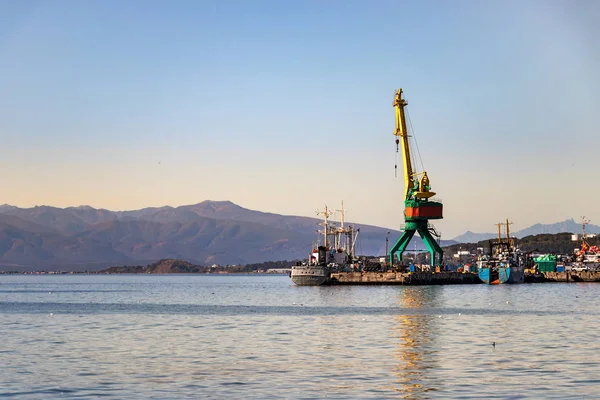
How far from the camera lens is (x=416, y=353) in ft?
161

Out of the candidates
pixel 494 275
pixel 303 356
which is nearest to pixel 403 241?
pixel 494 275

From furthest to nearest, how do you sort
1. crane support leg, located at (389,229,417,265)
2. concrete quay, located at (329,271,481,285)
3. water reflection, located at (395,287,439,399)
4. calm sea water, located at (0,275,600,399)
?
crane support leg, located at (389,229,417,265) < concrete quay, located at (329,271,481,285) < water reflection, located at (395,287,439,399) < calm sea water, located at (0,275,600,399)

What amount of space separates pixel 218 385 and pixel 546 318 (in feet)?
150

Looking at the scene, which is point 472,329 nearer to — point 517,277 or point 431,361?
point 431,361

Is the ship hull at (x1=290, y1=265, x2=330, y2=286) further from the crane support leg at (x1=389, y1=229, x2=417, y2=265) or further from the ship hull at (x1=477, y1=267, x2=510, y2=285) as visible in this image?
the ship hull at (x1=477, y1=267, x2=510, y2=285)

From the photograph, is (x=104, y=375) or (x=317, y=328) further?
(x=317, y=328)

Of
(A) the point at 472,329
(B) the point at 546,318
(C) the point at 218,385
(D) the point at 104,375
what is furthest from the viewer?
(B) the point at 546,318

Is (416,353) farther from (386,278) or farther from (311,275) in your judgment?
(386,278)

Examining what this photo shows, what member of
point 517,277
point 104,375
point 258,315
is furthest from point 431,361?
point 517,277

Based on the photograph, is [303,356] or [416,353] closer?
[303,356]

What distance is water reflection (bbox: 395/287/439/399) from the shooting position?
37.1 meters

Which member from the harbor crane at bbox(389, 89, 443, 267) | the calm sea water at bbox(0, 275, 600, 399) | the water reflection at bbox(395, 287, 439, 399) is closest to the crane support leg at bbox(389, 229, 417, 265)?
the harbor crane at bbox(389, 89, 443, 267)

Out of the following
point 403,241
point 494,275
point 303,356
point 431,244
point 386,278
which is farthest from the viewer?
point 494,275

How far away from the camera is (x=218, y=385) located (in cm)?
3747
